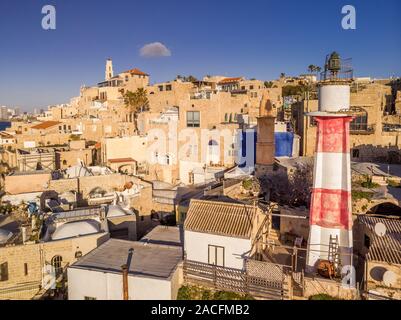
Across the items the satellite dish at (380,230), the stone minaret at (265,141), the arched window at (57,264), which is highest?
the stone minaret at (265,141)

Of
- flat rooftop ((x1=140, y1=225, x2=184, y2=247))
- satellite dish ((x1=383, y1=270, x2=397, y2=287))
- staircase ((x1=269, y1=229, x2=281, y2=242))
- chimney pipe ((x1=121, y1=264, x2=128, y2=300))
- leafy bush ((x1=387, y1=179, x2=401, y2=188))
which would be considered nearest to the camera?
chimney pipe ((x1=121, y1=264, x2=128, y2=300))

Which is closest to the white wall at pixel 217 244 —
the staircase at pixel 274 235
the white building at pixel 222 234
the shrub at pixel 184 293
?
the white building at pixel 222 234

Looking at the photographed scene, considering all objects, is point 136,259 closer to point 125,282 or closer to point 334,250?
point 125,282

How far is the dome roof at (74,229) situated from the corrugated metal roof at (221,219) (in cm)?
565

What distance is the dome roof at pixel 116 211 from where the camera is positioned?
18.4 meters

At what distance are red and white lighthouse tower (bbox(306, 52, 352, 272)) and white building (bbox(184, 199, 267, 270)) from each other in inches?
93.9

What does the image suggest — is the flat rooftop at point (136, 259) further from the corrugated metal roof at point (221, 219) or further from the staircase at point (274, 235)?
the staircase at point (274, 235)

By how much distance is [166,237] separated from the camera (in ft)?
48.4

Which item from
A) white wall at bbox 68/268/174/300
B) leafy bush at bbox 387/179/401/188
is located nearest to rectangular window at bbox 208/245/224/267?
white wall at bbox 68/268/174/300

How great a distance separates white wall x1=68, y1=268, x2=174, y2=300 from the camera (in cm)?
1018

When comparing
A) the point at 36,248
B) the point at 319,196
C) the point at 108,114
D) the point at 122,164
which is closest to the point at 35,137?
the point at 108,114

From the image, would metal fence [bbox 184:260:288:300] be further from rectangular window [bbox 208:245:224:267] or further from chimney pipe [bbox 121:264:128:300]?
chimney pipe [bbox 121:264:128:300]

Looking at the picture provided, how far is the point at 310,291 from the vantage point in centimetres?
1077
